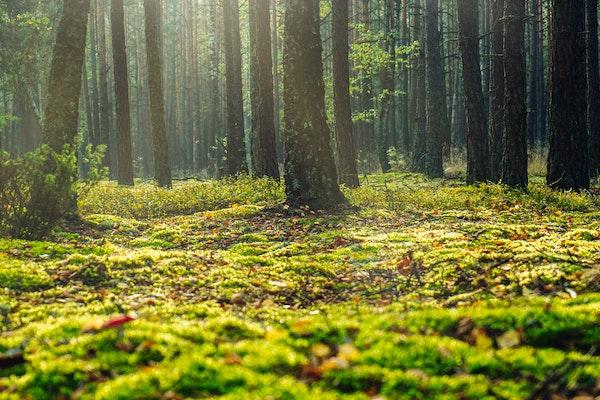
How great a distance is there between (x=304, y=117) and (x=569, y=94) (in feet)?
18.9

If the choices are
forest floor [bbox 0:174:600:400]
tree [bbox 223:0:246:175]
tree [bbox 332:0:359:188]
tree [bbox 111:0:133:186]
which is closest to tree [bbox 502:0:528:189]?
tree [bbox 332:0:359:188]

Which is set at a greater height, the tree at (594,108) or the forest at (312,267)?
the tree at (594,108)

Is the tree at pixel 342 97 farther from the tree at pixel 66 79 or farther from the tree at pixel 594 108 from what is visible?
the tree at pixel 594 108

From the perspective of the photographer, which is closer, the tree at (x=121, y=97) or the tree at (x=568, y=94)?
the tree at (x=568, y=94)

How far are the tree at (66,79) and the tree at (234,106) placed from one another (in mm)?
9276

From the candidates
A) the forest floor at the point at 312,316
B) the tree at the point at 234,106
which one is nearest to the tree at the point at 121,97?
the tree at the point at 234,106

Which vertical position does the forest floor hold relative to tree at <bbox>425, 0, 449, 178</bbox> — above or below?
below

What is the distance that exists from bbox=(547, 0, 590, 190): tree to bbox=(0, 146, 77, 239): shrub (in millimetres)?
9307

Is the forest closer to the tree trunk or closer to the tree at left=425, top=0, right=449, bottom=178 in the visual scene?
the tree trunk

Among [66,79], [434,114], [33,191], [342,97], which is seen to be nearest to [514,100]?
[342,97]

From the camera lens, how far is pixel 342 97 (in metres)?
14.5

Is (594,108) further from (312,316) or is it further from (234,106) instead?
(312,316)

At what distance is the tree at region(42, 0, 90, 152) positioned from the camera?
920 cm

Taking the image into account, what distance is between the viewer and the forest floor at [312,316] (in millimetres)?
2764
